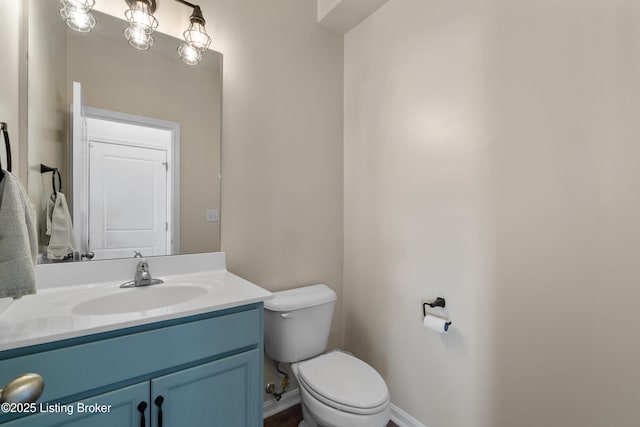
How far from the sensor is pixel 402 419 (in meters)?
1.56

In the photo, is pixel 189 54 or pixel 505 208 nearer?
pixel 505 208

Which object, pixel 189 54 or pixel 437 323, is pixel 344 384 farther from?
pixel 189 54

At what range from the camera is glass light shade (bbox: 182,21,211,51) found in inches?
55.1

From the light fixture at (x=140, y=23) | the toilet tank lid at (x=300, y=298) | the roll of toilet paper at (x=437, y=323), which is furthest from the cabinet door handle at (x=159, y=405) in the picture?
the light fixture at (x=140, y=23)

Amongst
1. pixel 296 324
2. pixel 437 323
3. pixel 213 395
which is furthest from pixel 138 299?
pixel 437 323

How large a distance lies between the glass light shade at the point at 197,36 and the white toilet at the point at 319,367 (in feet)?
4.44

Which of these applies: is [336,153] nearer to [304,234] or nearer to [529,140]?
[304,234]

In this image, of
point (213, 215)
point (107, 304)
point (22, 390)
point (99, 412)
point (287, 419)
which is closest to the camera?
point (22, 390)

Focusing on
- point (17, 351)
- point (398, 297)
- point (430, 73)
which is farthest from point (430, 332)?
point (17, 351)

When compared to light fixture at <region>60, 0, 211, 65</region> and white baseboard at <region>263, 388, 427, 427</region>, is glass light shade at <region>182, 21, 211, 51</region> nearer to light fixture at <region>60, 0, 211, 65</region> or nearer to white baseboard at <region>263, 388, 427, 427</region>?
light fixture at <region>60, 0, 211, 65</region>

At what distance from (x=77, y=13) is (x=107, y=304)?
121cm

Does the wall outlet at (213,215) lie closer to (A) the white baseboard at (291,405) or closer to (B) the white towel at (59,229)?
(B) the white towel at (59,229)

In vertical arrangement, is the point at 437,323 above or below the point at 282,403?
above

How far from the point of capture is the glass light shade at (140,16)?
4.13 ft
